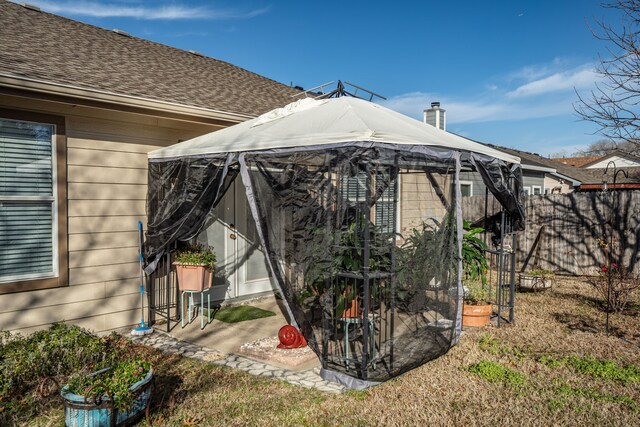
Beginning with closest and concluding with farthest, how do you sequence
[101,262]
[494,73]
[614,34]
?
[101,262], [614,34], [494,73]

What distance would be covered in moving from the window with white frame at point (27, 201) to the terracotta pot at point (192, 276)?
1.32 meters

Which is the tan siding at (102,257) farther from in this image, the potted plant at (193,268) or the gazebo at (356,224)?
the gazebo at (356,224)

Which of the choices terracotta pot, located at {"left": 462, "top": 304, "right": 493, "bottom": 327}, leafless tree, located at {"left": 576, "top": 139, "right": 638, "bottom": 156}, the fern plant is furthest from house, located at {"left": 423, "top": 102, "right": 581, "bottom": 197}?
terracotta pot, located at {"left": 462, "top": 304, "right": 493, "bottom": 327}

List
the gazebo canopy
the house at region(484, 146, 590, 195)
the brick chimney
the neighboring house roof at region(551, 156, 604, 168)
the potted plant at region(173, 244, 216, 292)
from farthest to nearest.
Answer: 1. the neighboring house roof at region(551, 156, 604, 168)
2. the house at region(484, 146, 590, 195)
3. the brick chimney
4. the potted plant at region(173, 244, 216, 292)
5. the gazebo canopy

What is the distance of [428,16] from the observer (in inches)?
471

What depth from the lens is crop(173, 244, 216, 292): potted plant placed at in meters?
5.58

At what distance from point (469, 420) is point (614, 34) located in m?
6.10

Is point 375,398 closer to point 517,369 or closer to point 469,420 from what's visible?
point 469,420

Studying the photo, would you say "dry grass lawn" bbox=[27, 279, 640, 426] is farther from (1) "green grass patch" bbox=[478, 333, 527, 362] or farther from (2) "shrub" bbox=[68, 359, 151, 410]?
(2) "shrub" bbox=[68, 359, 151, 410]

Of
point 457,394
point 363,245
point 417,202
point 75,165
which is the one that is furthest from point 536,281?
point 75,165

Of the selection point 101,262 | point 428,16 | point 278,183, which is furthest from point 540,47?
point 101,262

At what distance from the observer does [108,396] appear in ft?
9.84

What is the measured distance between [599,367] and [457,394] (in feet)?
5.14

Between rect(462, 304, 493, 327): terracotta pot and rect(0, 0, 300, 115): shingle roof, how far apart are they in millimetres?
3932
